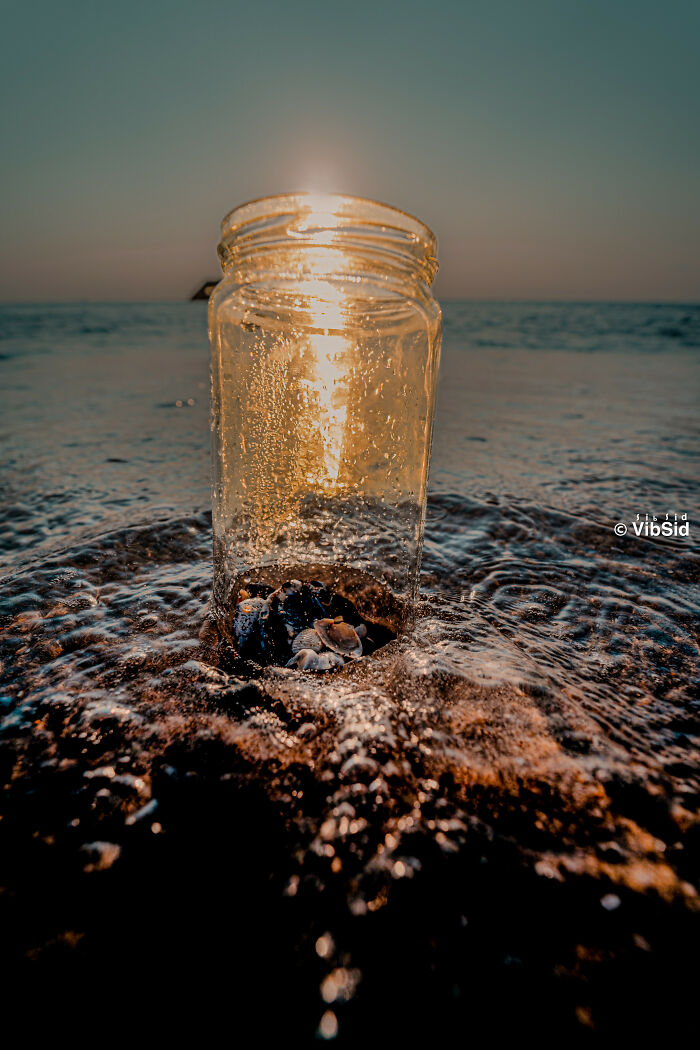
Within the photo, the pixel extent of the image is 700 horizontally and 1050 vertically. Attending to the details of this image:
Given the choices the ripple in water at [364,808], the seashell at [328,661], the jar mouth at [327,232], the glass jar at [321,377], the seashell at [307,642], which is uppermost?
the jar mouth at [327,232]

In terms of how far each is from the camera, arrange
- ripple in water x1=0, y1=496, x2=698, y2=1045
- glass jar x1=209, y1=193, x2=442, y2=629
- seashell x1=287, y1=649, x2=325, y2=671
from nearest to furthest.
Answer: ripple in water x1=0, y1=496, x2=698, y2=1045
seashell x1=287, y1=649, x2=325, y2=671
glass jar x1=209, y1=193, x2=442, y2=629

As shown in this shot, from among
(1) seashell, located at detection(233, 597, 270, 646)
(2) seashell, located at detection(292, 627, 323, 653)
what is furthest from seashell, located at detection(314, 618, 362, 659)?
(1) seashell, located at detection(233, 597, 270, 646)

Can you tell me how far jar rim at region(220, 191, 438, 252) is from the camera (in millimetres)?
1354

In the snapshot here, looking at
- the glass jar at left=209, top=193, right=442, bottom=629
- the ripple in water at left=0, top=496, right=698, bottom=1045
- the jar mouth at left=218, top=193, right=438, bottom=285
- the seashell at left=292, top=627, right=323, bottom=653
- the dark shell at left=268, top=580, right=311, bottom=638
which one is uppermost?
the jar mouth at left=218, top=193, right=438, bottom=285

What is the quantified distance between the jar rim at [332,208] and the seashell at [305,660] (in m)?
1.11

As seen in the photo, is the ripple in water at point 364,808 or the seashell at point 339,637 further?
the seashell at point 339,637

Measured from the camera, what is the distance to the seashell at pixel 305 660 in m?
1.30

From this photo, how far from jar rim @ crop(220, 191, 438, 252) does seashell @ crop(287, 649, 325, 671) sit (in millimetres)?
1111

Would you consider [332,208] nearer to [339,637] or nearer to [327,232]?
[327,232]

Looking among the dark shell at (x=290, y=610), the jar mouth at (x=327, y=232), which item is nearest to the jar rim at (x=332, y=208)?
the jar mouth at (x=327, y=232)

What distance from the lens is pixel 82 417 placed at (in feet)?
14.9

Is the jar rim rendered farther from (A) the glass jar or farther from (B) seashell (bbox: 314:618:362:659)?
(B) seashell (bbox: 314:618:362:659)

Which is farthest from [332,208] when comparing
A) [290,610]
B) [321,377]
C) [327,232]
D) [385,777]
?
[385,777]

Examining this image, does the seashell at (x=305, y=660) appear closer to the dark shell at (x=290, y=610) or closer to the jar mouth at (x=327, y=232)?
the dark shell at (x=290, y=610)
